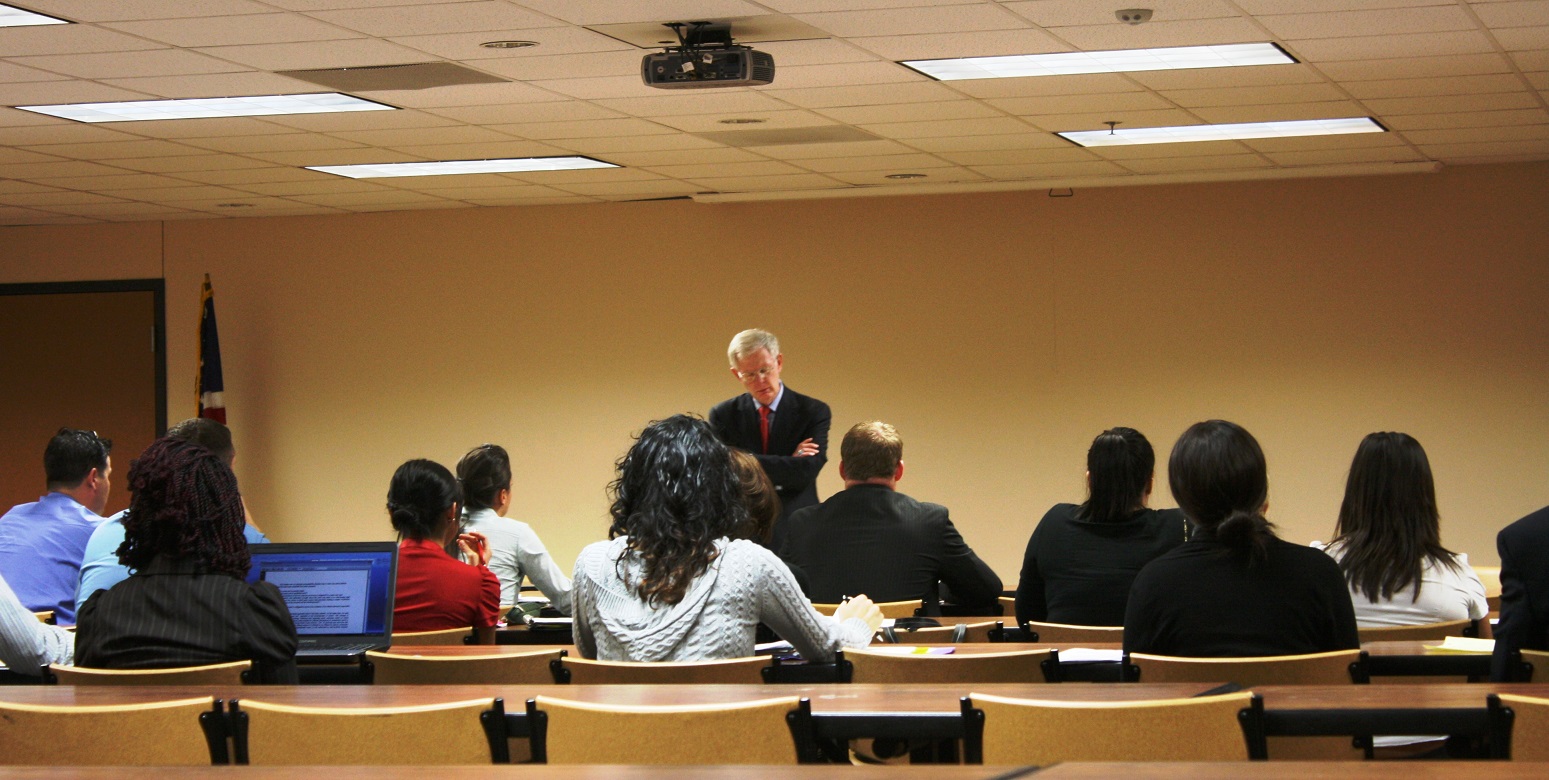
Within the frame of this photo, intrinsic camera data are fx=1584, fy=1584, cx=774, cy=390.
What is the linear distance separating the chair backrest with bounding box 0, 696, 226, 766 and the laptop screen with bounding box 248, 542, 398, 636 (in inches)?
53.5

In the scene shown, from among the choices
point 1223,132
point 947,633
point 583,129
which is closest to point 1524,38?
point 1223,132

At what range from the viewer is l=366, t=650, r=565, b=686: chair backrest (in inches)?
141

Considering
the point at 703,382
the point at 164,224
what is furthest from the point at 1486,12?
the point at 164,224

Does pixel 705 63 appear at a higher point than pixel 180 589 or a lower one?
higher

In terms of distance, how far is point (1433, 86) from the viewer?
6734mm

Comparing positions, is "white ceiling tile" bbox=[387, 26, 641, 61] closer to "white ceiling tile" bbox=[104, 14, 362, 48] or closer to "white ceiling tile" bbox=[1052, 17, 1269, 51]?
"white ceiling tile" bbox=[104, 14, 362, 48]

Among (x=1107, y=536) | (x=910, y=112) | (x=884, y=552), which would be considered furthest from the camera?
(x=910, y=112)

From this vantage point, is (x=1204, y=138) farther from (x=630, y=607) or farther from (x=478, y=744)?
(x=478, y=744)

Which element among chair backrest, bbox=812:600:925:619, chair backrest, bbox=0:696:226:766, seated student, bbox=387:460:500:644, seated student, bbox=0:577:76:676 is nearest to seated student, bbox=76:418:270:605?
seated student, bbox=0:577:76:676

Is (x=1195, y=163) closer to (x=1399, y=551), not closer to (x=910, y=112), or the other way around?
(x=910, y=112)

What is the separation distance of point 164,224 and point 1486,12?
891cm

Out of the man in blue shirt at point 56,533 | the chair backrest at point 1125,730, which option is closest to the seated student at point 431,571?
the man in blue shirt at point 56,533

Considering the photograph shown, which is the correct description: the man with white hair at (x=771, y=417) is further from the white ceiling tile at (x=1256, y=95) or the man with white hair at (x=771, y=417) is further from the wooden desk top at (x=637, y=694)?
the wooden desk top at (x=637, y=694)

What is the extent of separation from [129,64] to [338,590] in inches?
112
